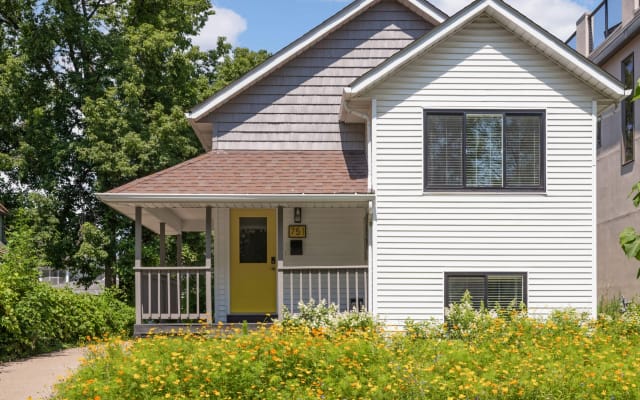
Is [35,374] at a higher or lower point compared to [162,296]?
lower

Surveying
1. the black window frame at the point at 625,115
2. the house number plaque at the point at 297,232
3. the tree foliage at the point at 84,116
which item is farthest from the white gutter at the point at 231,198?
the tree foliage at the point at 84,116

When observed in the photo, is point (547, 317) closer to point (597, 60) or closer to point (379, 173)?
point (379, 173)

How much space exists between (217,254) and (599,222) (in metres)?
10.6

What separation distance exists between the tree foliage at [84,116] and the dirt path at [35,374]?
8982mm

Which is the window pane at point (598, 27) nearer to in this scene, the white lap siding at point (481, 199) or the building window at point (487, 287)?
the white lap siding at point (481, 199)

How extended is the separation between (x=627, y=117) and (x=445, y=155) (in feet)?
24.3

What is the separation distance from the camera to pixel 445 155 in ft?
43.9

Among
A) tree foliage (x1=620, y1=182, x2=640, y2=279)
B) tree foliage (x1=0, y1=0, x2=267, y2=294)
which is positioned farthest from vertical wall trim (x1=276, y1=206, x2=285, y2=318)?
tree foliage (x1=0, y1=0, x2=267, y2=294)

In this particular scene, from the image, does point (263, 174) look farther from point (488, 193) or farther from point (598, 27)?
point (598, 27)

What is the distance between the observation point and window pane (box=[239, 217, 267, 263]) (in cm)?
1535

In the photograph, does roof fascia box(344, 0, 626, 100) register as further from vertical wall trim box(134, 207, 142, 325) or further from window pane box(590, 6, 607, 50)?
window pane box(590, 6, 607, 50)

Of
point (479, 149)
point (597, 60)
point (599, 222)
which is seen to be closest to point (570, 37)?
point (597, 60)

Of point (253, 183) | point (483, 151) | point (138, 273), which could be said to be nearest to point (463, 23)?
point (483, 151)

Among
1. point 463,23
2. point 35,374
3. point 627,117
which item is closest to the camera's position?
point 35,374
